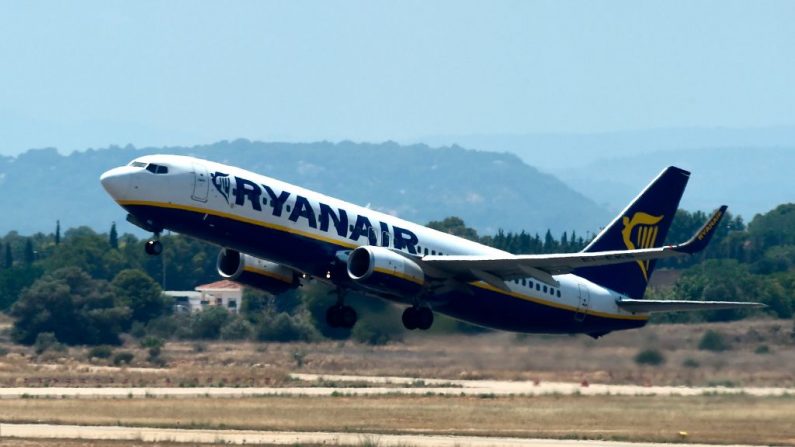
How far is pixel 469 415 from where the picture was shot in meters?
61.6

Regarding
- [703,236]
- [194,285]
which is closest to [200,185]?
[703,236]

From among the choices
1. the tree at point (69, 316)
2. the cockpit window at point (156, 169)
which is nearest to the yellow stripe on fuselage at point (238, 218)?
the cockpit window at point (156, 169)

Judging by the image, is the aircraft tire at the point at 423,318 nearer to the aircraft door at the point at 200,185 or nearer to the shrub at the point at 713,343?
the aircraft door at the point at 200,185

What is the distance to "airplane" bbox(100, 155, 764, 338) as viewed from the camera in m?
45.8

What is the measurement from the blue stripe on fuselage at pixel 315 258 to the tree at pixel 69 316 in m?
49.0

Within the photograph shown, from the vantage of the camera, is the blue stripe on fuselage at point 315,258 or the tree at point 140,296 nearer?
the blue stripe on fuselage at point 315,258

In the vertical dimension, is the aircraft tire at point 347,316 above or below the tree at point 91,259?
below

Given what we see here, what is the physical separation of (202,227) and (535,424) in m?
18.0

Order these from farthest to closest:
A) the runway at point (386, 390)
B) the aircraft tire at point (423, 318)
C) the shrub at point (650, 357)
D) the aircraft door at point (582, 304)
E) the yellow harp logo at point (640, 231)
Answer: the runway at point (386, 390) < the shrub at point (650, 357) < the yellow harp logo at point (640, 231) < the aircraft door at point (582, 304) < the aircraft tire at point (423, 318)

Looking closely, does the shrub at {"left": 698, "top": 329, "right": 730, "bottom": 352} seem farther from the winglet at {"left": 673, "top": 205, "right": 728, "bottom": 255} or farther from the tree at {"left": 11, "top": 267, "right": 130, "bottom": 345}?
the tree at {"left": 11, "top": 267, "right": 130, "bottom": 345}

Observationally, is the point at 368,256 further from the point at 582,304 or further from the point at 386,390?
the point at 386,390

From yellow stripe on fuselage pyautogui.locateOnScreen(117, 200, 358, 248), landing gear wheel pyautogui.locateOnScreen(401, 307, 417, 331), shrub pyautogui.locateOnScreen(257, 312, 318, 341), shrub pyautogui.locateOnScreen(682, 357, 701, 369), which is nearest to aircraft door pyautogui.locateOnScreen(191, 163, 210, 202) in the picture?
yellow stripe on fuselage pyautogui.locateOnScreen(117, 200, 358, 248)

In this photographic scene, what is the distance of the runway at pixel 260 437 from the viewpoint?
4981 cm

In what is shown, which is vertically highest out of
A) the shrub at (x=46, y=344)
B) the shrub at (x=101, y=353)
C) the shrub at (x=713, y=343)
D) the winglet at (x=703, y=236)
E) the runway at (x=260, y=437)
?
the winglet at (x=703, y=236)
